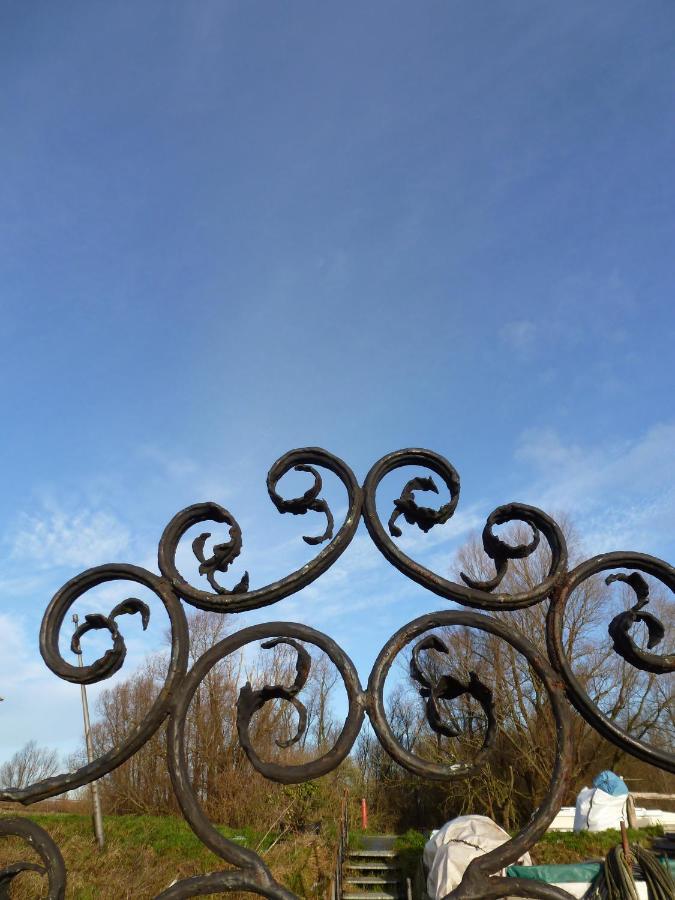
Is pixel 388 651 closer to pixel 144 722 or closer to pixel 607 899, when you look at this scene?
pixel 144 722

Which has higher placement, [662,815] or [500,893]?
[500,893]

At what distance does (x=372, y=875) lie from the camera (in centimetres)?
1556

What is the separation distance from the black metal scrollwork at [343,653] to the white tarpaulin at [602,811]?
38.7ft

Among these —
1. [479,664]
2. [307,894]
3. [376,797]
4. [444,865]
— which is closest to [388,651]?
[444,865]

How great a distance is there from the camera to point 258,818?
17.8 metres

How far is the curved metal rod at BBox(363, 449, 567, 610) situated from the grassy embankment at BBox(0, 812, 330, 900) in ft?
31.7

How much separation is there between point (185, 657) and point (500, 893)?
2.41 feet

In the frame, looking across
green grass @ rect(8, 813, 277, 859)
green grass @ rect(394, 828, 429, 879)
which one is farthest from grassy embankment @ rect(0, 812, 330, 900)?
green grass @ rect(394, 828, 429, 879)

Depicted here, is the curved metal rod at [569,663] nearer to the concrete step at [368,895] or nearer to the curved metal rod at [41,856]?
the curved metal rod at [41,856]

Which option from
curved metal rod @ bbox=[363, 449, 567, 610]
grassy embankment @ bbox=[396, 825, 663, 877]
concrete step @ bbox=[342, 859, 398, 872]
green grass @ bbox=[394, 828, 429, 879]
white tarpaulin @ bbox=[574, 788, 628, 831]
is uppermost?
curved metal rod @ bbox=[363, 449, 567, 610]

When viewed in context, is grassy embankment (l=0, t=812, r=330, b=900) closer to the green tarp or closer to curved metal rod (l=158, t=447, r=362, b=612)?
the green tarp

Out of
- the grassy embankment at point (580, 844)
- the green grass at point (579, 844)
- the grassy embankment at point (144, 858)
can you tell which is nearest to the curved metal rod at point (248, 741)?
the grassy embankment at point (144, 858)

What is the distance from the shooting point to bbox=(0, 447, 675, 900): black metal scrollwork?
1157 millimetres

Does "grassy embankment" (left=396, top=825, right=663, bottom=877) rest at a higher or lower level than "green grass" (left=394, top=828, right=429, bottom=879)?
higher
